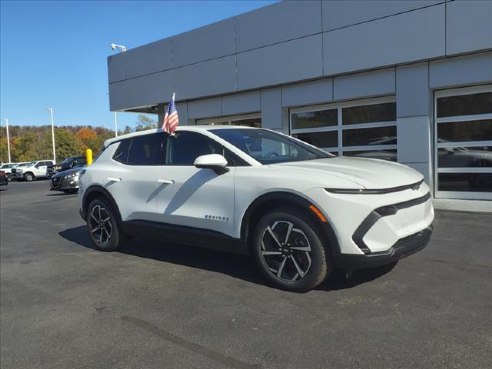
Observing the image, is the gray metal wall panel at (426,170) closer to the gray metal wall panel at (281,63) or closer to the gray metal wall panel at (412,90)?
the gray metal wall panel at (412,90)

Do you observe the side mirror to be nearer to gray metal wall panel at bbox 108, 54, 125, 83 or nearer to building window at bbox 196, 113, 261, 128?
building window at bbox 196, 113, 261, 128

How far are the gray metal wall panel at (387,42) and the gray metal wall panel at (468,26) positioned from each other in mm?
161

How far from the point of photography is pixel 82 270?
5.85 m

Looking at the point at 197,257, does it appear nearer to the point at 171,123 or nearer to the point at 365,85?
the point at 171,123

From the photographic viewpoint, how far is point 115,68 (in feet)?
58.9

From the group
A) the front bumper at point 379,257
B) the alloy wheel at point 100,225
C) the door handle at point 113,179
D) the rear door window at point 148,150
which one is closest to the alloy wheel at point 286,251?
the front bumper at point 379,257

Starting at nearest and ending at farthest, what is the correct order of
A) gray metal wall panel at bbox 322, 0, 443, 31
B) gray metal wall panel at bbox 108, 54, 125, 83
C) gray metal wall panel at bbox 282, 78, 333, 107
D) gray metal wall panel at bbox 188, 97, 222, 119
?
gray metal wall panel at bbox 322, 0, 443, 31 → gray metal wall panel at bbox 282, 78, 333, 107 → gray metal wall panel at bbox 188, 97, 222, 119 → gray metal wall panel at bbox 108, 54, 125, 83

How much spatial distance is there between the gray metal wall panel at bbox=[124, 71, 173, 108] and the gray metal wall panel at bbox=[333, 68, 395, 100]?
644cm

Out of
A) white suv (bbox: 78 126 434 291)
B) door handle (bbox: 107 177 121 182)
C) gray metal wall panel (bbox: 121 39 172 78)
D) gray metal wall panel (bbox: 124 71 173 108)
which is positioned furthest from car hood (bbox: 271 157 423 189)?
gray metal wall panel (bbox: 121 39 172 78)

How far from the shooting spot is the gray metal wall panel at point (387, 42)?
992 cm

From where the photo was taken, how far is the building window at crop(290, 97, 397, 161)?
36.9 ft

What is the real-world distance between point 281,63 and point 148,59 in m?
5.86

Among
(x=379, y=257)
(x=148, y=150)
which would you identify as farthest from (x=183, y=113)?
(x=379, y=257)

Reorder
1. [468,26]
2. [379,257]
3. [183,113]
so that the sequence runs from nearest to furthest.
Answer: [379,257] < [468,26] < [183,113]
